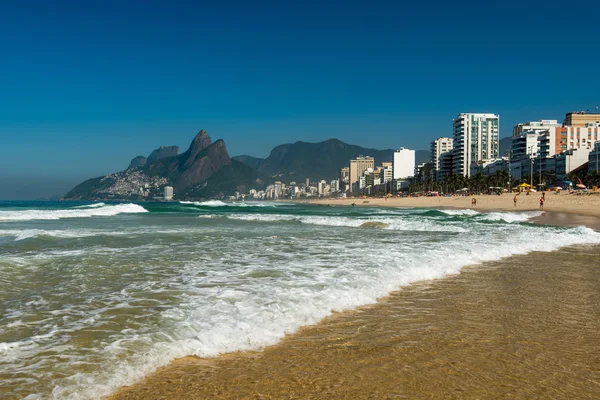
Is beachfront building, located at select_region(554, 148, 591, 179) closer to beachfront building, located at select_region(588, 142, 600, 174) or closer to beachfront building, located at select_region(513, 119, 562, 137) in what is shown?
beachfront building, located at select_region(588, 142, 600, 174)

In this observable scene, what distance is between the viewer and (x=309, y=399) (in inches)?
144

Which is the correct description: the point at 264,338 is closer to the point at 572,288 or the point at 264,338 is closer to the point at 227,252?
the point at 572,288

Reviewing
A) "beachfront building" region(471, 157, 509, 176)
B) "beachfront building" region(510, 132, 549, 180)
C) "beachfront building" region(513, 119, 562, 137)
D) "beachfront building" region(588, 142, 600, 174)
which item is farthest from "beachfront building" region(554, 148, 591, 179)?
"beachfront building" region(513, 119, 562, 137)

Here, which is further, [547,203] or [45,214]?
[547,203]

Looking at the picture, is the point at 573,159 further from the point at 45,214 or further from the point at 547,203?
the point at 45,214

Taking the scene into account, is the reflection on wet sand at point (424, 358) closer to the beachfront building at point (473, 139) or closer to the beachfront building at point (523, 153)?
the beachfront building at point (523, 153)

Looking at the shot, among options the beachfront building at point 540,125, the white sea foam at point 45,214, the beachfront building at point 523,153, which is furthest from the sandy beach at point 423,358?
the beachfront building at point 540,125

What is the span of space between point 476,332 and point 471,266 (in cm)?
575

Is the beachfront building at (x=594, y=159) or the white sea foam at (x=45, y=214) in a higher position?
the beachfront building at (x=594, y=159)

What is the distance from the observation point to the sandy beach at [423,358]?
3.82 metres

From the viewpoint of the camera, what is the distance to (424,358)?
4.55 m

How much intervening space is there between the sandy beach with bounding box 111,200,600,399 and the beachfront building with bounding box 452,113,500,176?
562ft

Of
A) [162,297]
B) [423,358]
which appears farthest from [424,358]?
[162,297]

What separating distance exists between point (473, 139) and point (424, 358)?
7058 inches
